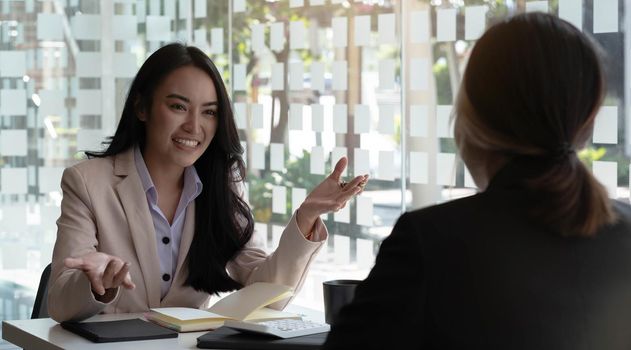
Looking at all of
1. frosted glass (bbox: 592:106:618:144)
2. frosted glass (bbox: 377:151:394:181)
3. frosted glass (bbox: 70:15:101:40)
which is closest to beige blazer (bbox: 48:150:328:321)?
frosted glass (bbox: 592:106:618:144)

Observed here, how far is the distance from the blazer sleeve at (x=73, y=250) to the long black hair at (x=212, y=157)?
0.20m

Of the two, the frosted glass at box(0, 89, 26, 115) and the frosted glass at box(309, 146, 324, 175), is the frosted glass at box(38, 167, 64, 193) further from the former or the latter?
the frosted glass at box(309, 146, 324, 175)

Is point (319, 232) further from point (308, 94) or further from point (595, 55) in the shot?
point (308, 94)

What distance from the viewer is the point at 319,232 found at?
274 centimetres

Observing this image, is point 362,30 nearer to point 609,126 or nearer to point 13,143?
point 609,126

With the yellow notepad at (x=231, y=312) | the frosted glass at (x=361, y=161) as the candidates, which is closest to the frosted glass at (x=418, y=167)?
the frosted glass at (x=361, y=161)

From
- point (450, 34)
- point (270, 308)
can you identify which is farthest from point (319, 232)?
point (450, 34)

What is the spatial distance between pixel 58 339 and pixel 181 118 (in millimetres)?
915

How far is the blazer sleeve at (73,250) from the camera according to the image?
7.61ft

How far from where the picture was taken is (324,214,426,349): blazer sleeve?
3.95ft

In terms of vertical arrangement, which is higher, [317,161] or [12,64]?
[12,64]

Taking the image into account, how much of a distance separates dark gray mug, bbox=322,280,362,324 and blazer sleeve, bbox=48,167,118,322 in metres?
0.57

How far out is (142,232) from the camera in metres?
2.74

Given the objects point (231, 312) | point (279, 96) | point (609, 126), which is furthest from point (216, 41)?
point (231, 312)
